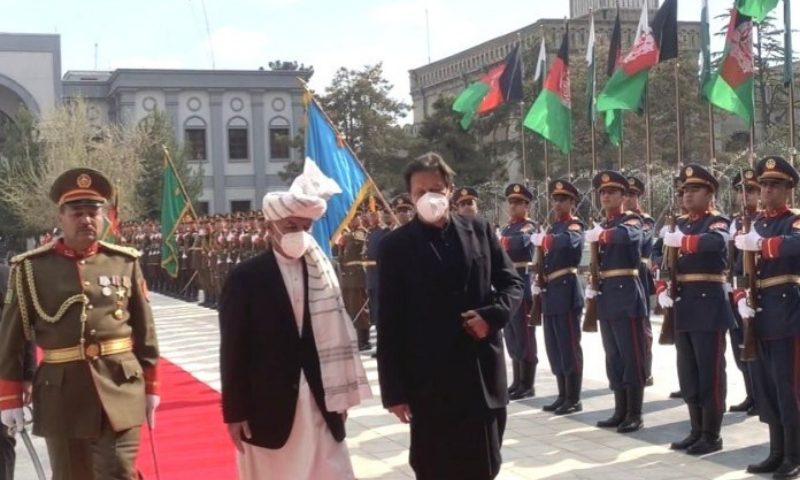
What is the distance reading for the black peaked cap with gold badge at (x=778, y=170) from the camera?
6.38 meters

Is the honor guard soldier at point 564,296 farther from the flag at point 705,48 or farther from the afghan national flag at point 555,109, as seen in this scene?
the afghan national flag at point 555,109

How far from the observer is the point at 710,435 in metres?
7.14

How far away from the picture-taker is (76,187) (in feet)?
16.5

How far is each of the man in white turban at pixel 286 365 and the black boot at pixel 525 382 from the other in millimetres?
5262

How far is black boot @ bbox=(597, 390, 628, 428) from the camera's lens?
8.11m

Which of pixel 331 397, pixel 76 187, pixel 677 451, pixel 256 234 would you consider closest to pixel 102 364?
pixel 76 187

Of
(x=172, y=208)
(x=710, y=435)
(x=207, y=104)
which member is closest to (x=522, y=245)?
(x=710, y=435)

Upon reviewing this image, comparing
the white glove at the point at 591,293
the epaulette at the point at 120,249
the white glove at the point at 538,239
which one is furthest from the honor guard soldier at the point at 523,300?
the epaulette at the point at 120,249

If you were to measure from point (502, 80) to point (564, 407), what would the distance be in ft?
16.8

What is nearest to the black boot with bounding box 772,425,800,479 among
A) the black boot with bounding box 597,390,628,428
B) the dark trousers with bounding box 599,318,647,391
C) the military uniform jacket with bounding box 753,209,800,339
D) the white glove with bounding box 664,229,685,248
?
the military uniform jacket with bounding box 753,209,800,339

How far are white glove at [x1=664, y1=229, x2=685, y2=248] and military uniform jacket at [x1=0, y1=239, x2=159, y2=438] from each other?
151 inches

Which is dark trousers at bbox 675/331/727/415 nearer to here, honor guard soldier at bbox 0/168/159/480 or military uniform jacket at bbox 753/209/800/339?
military uniform jacket at bbox 753/209/800/339

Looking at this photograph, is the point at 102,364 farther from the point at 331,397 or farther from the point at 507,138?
the point at 507,138

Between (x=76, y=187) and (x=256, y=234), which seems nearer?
(x=76, y=187)
